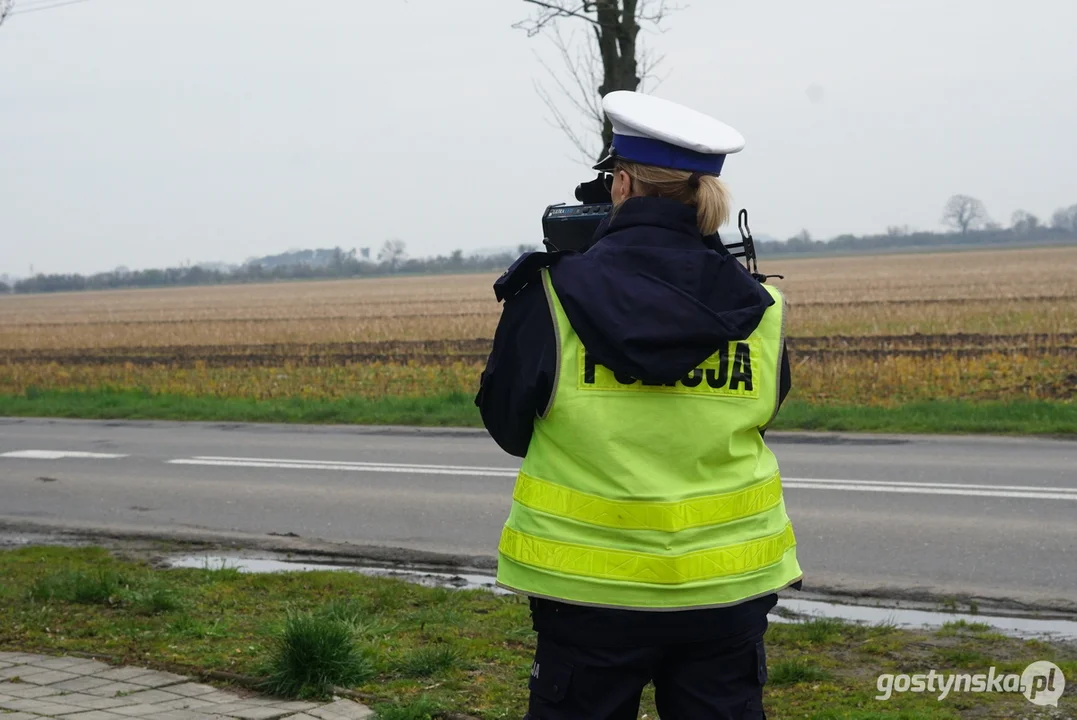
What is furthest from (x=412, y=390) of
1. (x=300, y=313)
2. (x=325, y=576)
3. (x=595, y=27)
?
(x=300, y=313)

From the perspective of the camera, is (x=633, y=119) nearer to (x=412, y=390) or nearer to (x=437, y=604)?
(x=437, y=604)

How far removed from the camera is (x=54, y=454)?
44.5 ft

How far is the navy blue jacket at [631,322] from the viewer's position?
7.63 feet

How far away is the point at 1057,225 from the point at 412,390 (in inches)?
5313

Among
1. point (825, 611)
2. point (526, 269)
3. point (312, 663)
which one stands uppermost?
point (526, 269)

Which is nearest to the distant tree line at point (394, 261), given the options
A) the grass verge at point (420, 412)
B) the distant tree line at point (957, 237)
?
the distant tree line at point (957, 237)

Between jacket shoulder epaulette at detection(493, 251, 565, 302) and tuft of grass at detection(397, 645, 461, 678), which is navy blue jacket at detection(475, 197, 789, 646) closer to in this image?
jacket shoulder epaulette at detection(493, 251, 565, 302)

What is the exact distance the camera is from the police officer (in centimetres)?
236

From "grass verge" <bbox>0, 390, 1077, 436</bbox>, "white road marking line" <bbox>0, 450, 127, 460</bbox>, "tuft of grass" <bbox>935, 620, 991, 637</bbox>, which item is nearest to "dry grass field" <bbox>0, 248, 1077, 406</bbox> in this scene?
"grass verge" <bbox>0, 390, 1077, 436</bbox>

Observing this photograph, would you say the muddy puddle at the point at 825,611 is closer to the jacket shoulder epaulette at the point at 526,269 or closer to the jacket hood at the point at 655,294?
the jacket hood at the point at 655,294

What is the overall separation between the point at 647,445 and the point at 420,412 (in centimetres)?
1353

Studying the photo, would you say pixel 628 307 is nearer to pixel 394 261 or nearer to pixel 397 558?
pixel 397 558

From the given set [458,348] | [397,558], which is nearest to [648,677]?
[397,558]
